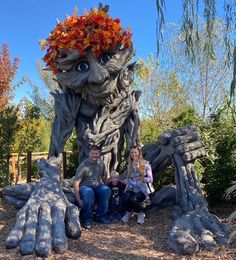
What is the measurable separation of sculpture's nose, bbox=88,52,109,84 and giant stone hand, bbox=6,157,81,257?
122 centimetres

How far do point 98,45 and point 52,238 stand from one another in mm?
2458

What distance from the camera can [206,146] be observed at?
18.5 feet

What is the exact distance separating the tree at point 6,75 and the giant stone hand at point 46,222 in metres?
7.82

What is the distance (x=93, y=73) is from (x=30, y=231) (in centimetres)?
207

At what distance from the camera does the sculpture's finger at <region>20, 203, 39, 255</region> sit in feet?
10.9

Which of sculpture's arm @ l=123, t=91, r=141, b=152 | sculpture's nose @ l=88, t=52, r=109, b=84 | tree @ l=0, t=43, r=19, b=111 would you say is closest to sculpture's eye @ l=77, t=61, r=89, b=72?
sculpture's nose @ l=88, t=52, r=109, b=84

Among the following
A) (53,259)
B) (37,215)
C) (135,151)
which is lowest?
(53,259)

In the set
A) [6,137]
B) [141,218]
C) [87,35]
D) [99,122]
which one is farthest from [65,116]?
[6,137]

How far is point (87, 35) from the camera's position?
4.88 m

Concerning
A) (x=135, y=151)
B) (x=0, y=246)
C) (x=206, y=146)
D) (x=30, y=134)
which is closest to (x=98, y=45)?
(x=135, y=151)

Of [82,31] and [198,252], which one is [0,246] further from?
[82,31]

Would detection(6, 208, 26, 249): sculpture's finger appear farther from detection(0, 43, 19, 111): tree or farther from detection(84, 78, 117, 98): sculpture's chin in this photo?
detection(0, 43, 19, 111): tree

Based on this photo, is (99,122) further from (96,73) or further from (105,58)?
(105,58)

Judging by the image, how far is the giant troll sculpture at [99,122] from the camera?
4145mm
